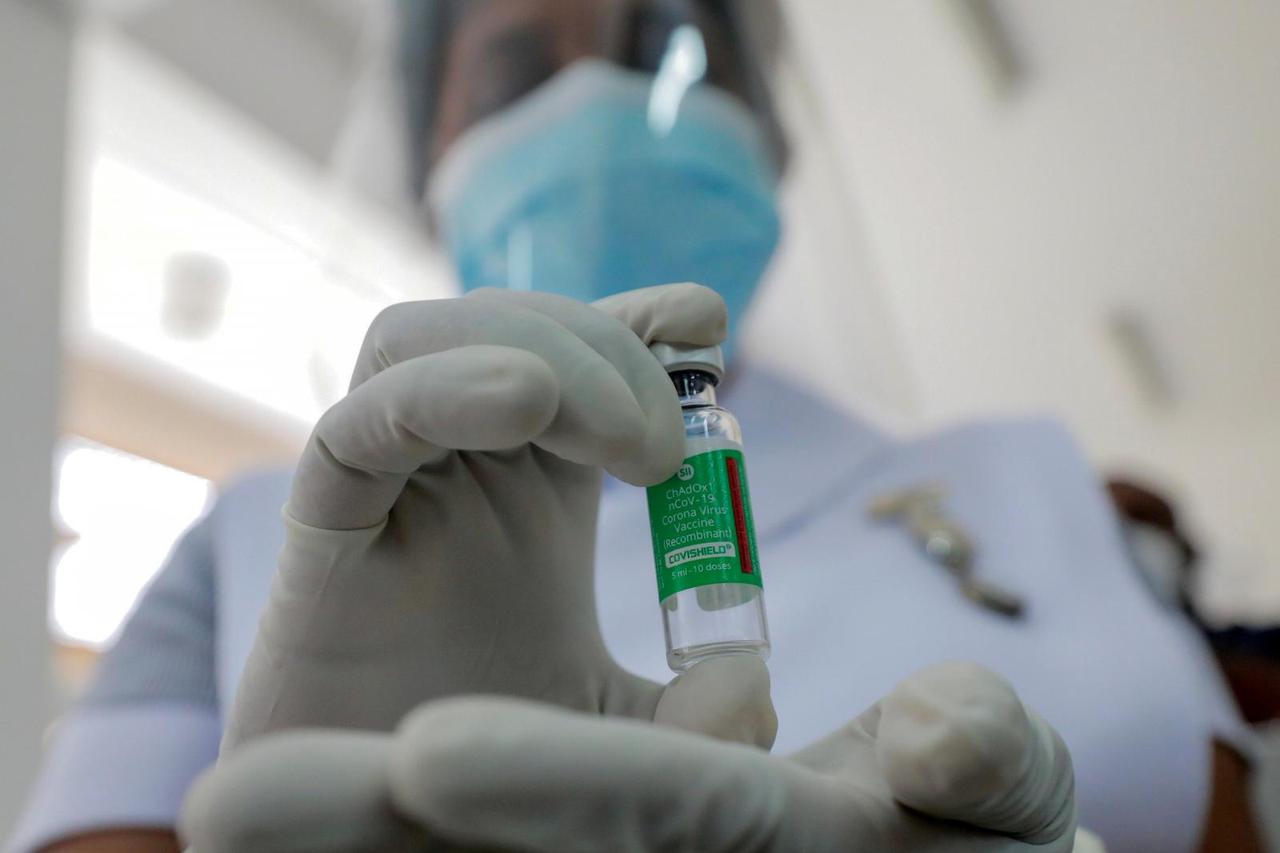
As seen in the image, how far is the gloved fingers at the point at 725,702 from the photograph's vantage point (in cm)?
37

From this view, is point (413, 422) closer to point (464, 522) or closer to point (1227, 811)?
point (464, 522)

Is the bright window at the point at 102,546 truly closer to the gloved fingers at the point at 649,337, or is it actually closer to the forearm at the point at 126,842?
the forearm at the point at 126,842

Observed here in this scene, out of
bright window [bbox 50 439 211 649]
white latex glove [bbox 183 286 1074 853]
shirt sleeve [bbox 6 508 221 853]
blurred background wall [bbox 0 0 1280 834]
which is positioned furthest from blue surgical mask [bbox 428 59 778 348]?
bright window [bbox 50 439 211 649]

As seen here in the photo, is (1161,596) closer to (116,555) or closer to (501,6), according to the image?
(501,6)

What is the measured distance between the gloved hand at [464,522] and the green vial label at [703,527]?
15mm

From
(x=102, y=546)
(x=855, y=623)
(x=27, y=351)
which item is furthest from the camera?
(x=102, y=546)

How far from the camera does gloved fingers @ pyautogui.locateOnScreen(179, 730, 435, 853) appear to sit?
254 millimetres

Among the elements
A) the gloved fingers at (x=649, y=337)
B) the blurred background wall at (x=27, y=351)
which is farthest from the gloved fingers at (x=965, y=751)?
the blurred background wall at (x=27, y=351)

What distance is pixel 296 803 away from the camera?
0.84 ft

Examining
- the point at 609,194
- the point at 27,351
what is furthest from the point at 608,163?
the point at 27,351

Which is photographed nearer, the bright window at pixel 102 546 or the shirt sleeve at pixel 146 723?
the shirt sleeve at pixel 146 723

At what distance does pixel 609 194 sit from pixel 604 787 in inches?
18.9

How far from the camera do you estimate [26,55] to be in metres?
1.40

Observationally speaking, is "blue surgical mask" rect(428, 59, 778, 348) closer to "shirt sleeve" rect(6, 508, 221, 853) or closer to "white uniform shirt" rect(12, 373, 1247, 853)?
"white uniform shirt" rect(12, 373, 1247, 853)
